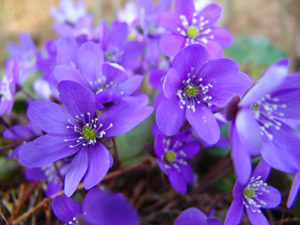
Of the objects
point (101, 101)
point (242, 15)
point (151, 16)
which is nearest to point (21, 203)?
point (101, 101)

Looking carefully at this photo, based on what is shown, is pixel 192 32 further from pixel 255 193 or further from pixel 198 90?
pixel 255 193

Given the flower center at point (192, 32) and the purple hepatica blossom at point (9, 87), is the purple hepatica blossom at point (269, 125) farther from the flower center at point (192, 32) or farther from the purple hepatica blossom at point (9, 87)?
the purple hepatica blossom at point (9, 87)

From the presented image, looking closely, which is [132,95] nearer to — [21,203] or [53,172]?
[53,172]

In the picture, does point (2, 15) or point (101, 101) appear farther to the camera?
point (2, 15)

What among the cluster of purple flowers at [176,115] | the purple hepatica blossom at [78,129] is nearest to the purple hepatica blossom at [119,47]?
the cluster of purple flowers at [176,115]

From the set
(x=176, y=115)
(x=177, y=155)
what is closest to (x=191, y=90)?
(x=176, y=115)

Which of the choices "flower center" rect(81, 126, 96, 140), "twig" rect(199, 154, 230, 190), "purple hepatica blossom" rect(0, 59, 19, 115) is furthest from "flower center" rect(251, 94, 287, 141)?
"purple hepatica blossom" rect(0, 59, 19, 115)

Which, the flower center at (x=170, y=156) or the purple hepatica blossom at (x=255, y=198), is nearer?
the purple hepatica blossom at (x=255, y=198)
